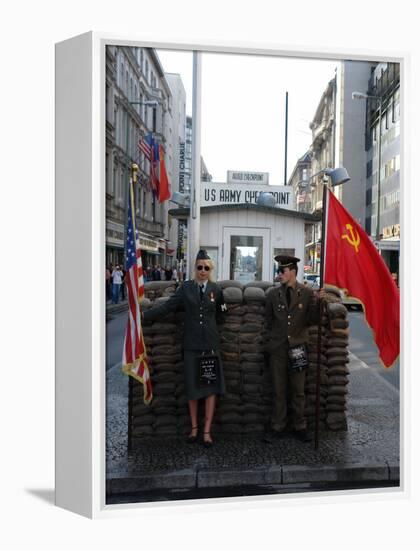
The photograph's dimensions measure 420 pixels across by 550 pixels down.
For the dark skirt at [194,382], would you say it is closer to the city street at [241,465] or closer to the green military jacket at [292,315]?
the city street at [241,465]

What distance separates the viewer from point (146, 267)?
4992 millimetres

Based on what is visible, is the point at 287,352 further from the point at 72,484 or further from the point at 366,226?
the point at 72,484

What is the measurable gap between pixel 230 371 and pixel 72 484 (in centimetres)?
179

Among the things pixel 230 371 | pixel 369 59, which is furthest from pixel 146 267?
pixel 369 59

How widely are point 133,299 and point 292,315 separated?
→ 1.48 m

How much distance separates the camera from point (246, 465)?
484 cm

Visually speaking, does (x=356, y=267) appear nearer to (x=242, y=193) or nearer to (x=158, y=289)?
(x=242, y=193)

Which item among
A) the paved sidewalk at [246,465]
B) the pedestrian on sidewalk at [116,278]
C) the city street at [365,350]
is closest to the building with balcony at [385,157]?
the paved sidewalk at [246,465]

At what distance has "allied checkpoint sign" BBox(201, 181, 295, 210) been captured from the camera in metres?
5.11

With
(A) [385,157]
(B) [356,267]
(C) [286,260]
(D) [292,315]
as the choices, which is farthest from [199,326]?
(A) [385,157]

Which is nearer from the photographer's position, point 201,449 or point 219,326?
point 201,449

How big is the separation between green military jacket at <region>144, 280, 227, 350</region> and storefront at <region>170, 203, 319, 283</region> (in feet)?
1.00

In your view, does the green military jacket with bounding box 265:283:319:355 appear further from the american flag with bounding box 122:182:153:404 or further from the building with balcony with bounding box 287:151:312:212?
the american flag with bounding box 122:182:153:404

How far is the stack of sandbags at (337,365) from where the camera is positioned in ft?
18.5
